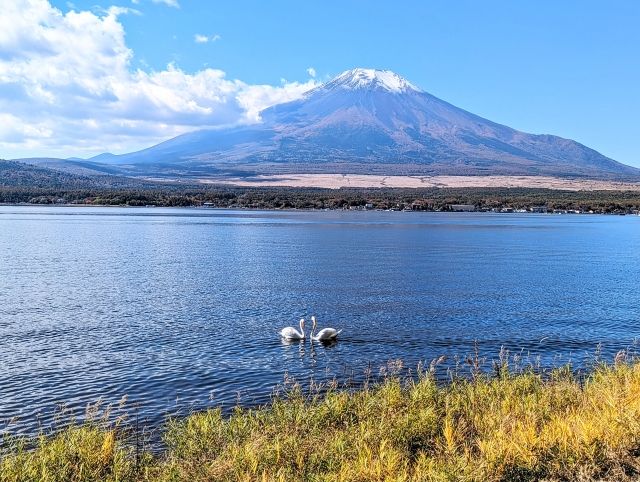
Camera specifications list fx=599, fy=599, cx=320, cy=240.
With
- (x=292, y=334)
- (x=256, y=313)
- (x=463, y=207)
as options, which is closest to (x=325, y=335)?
(x=292, y=334)

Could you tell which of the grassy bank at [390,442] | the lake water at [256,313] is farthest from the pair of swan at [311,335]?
the grassy bank at [390,442]

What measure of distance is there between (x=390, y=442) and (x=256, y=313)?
1587cm

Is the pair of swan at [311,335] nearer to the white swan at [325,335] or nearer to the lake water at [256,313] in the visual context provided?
the white swan at [325,335]

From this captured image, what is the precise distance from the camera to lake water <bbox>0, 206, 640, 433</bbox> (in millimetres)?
16609

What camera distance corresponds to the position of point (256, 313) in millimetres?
25656

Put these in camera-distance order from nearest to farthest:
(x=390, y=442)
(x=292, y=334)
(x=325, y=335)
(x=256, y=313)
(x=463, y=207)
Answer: (x=390, y=442), (x=325, y=335), (x=292, y=334), (x=256, y=313), (x=463, y=207)

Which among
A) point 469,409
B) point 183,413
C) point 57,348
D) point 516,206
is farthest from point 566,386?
point 516,206

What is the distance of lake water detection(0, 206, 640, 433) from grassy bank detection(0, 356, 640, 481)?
2.06m

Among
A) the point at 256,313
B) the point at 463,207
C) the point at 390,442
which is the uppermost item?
the point at 390,442

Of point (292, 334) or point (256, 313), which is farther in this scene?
point (256, 313)

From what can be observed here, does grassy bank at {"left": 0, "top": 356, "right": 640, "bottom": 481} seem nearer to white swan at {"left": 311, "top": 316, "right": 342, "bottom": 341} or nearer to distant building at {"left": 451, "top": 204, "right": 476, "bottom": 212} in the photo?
white swan at {"left": 311, "top": 316, "right": 342, "bottom": 341}

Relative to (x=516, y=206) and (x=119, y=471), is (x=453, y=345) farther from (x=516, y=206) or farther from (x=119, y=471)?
(x=516, y=206)

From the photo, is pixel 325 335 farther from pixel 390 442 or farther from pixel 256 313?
pixel 390 442

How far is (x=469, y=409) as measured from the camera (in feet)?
40.4
